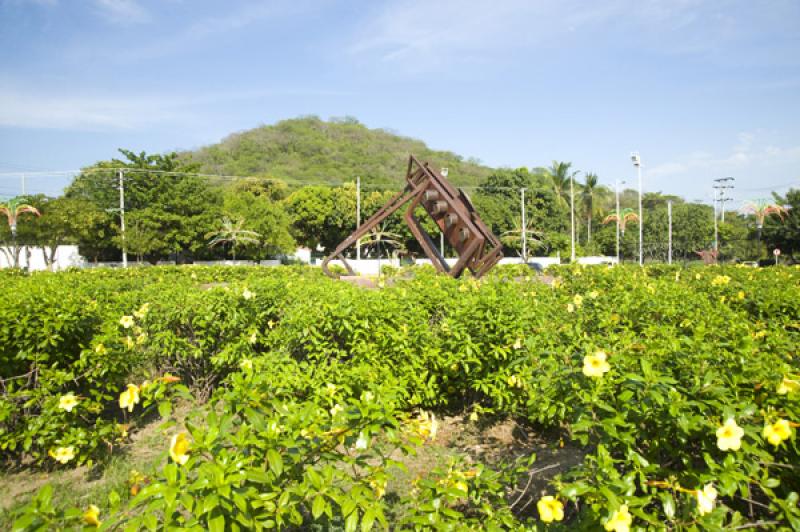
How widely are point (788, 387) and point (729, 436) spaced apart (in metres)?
0.34

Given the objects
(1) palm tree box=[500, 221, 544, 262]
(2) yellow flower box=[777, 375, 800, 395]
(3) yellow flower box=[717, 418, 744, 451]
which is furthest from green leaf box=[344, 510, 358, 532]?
(1) palm tree box=[500, 221, 544, 262]

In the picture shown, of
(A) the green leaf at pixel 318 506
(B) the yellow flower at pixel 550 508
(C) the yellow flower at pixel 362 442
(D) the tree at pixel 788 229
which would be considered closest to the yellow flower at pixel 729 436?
(B) the yellow flower at pixel 550 508

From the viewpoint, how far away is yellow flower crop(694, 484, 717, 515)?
1546mm

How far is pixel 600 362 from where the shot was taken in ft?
6.31

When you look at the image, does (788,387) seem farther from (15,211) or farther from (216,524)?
(15,211)

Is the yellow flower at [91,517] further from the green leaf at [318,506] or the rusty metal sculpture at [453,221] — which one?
the rusty metal sculpture at [453,221]

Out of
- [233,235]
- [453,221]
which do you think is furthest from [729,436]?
[233,235]

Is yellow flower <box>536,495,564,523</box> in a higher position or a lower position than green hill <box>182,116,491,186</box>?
lower

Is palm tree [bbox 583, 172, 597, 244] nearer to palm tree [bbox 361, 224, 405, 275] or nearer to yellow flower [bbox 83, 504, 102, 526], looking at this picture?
palm tree [bbox 361, 224, 405, 275]

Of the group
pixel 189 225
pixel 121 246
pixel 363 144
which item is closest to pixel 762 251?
pixel 189 225

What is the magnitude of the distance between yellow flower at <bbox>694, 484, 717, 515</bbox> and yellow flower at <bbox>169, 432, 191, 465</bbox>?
5.09 feet

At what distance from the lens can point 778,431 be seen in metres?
1.57

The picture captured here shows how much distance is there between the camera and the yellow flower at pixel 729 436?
1557 mm

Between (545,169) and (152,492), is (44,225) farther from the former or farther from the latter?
(545,169)
